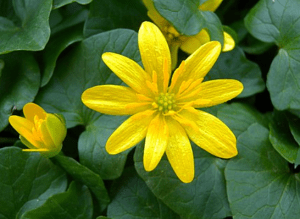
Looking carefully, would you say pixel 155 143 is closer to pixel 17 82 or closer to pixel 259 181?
pixel 259 181

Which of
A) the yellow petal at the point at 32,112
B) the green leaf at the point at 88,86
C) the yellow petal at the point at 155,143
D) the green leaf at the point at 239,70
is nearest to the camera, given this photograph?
the yellow petal at the point at 155,143

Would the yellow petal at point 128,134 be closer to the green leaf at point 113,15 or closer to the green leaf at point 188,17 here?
the green leaf at point 188,17

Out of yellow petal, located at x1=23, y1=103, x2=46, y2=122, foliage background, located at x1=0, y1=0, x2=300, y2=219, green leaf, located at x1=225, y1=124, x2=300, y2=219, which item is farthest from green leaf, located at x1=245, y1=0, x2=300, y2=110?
yellow petal, located at x1=23, y1=103, x2=46, y2=122

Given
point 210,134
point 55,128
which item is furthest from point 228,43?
point 55,128

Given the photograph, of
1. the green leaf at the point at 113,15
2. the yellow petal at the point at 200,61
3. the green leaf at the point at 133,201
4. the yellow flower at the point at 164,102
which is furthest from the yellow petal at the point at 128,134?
the green leaf at the point at 113,15

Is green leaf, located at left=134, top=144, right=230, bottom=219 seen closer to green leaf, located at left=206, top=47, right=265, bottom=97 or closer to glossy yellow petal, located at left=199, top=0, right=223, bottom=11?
green leaf, located at left=206, top=47, right=265, bottom=97

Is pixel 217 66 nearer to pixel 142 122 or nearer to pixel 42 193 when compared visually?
pixel 142 122

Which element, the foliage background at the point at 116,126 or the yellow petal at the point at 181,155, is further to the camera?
the foliage background at the point at 116,126

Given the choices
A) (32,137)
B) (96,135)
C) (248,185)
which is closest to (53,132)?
(32,137)
